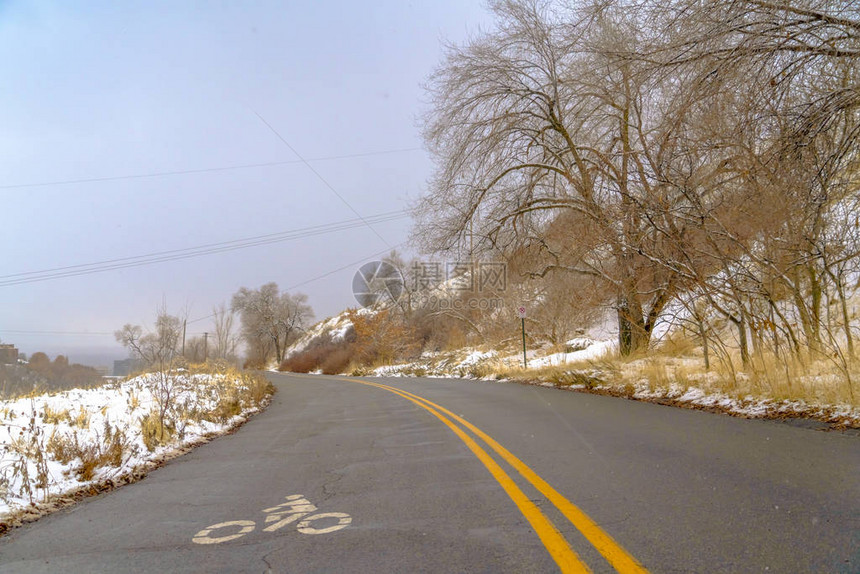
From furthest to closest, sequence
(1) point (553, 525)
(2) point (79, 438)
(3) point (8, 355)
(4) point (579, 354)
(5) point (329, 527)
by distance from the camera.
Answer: (4) point (579, 354), (3) point (8, 355), (2) point (79, 438), (5) point (329, 527), (1) point (553, 525)

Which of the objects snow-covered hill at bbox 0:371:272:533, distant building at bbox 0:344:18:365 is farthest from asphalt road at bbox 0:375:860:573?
distant building at bbox 0:344:18:365

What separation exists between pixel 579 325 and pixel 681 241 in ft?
64.2

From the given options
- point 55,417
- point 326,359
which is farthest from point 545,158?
point 326,359

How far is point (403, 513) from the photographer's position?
14.0 feet

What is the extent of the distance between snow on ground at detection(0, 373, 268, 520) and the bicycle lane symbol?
2.05 m

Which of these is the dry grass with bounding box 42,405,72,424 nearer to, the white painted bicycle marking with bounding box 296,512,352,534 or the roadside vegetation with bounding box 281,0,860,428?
the white painted bicycle marking with bounding box 296,512,352,534

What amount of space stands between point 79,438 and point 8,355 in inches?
405

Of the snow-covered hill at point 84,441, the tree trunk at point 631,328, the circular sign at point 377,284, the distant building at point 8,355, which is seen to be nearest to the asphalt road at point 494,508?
the snow-covered hill at point 84,441

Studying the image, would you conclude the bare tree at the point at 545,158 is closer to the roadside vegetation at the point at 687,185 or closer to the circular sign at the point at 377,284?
the roadside vegetation at the point at 687,185

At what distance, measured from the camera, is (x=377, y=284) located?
5819 cm

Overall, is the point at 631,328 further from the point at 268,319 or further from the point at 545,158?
the point at 268,319

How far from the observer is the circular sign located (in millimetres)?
56219

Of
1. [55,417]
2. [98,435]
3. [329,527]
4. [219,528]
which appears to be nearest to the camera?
[329,527]

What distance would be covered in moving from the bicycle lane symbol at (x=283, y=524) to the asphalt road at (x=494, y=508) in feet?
0.07
